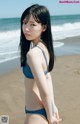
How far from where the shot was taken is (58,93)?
6574 millimetres

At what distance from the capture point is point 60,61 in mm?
10508

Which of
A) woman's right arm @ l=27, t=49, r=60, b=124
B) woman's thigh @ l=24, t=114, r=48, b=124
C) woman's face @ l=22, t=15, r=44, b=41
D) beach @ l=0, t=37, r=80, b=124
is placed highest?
woman's face @ l=22, t=15, r=44, b=41

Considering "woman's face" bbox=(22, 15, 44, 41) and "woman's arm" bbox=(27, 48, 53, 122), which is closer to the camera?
"woman's arm" bbox=(27, 48, 53, 122)

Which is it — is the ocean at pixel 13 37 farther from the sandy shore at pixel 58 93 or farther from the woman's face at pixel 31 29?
the woman's face at pixel 31 29

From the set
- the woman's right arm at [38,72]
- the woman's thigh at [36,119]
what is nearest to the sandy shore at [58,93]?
the woman's thigh at [36,119]

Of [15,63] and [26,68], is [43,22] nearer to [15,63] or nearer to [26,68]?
[26,68]

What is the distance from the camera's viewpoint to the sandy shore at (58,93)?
5.30m

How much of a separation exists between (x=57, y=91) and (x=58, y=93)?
148mm

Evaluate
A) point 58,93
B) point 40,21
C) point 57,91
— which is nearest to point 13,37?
point 57,91

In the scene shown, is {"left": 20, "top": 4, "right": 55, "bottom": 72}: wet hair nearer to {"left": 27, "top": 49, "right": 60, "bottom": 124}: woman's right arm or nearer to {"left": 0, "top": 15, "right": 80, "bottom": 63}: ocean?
{"left": 27, "top": 49, "right": 60, "bottom": 124}: woman's right arm

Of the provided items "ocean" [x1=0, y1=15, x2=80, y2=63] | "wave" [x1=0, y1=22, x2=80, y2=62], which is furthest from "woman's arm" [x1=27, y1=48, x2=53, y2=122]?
"wave" [x1=0, y1=22, x2=80, y2=62]

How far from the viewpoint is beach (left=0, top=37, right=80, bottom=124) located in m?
5.32

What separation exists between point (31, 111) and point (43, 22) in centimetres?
68

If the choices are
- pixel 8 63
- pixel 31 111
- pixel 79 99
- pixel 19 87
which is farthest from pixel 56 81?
pixel 31 111
